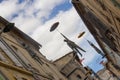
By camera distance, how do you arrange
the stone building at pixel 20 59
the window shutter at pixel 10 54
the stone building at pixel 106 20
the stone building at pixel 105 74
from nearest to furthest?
the stone building at pixel 106 20
the stone building at pixel 20 59
the window shutter at pixel 10 54
the stone building at pixel 105 74

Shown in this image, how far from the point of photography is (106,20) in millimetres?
29031

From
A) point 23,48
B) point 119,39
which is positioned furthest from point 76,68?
point 119,39

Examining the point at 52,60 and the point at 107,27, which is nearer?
the point at 107,27

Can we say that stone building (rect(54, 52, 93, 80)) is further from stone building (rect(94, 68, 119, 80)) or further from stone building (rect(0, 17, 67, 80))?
stone building (rect(94, 68, 119, 80))

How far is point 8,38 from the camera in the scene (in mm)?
32906

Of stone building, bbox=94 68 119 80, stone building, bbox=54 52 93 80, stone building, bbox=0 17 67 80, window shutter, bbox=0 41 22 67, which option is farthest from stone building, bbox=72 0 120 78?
window shutter, bbox=0 41 22 67

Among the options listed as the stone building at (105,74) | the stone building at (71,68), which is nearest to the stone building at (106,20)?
the stone building at (71,68)

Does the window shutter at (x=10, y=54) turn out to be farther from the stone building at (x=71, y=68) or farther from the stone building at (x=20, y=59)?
the stone building at (x=71, y=68)

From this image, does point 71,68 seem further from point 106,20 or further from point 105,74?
point 106,20

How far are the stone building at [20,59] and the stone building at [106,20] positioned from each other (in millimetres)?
6061

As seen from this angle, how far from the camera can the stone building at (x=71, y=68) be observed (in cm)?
4109

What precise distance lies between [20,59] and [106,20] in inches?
303

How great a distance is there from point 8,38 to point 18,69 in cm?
713

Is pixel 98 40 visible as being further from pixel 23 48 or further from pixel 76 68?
pixel 23 48
